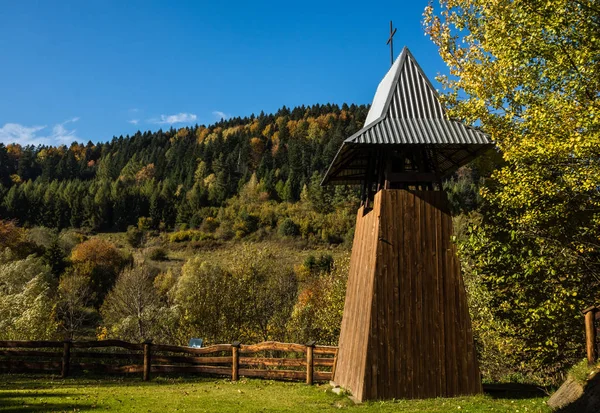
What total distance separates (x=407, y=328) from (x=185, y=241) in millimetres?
80351

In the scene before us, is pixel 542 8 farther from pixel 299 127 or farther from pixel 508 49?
pixel 299 127

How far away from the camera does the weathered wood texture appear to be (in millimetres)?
10422

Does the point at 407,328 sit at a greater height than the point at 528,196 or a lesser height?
lesser

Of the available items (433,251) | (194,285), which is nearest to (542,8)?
(433,251)

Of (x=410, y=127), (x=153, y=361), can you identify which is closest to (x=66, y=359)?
(x=153, y=361)

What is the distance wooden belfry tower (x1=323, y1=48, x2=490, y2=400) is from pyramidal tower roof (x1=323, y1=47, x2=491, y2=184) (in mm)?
26

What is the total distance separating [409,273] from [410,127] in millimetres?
3469

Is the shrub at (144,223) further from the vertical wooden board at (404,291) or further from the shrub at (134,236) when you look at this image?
the vertical wooden board at (404,291)

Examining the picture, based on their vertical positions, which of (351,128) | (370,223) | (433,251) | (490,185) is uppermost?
(351,128)

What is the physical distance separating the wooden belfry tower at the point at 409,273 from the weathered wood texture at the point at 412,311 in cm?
2

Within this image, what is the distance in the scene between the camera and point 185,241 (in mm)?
87438

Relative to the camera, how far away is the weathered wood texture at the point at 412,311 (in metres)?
10.4

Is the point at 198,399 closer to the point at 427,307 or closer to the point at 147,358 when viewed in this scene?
the point at 147,358

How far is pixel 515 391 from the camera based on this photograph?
11.6 meters
